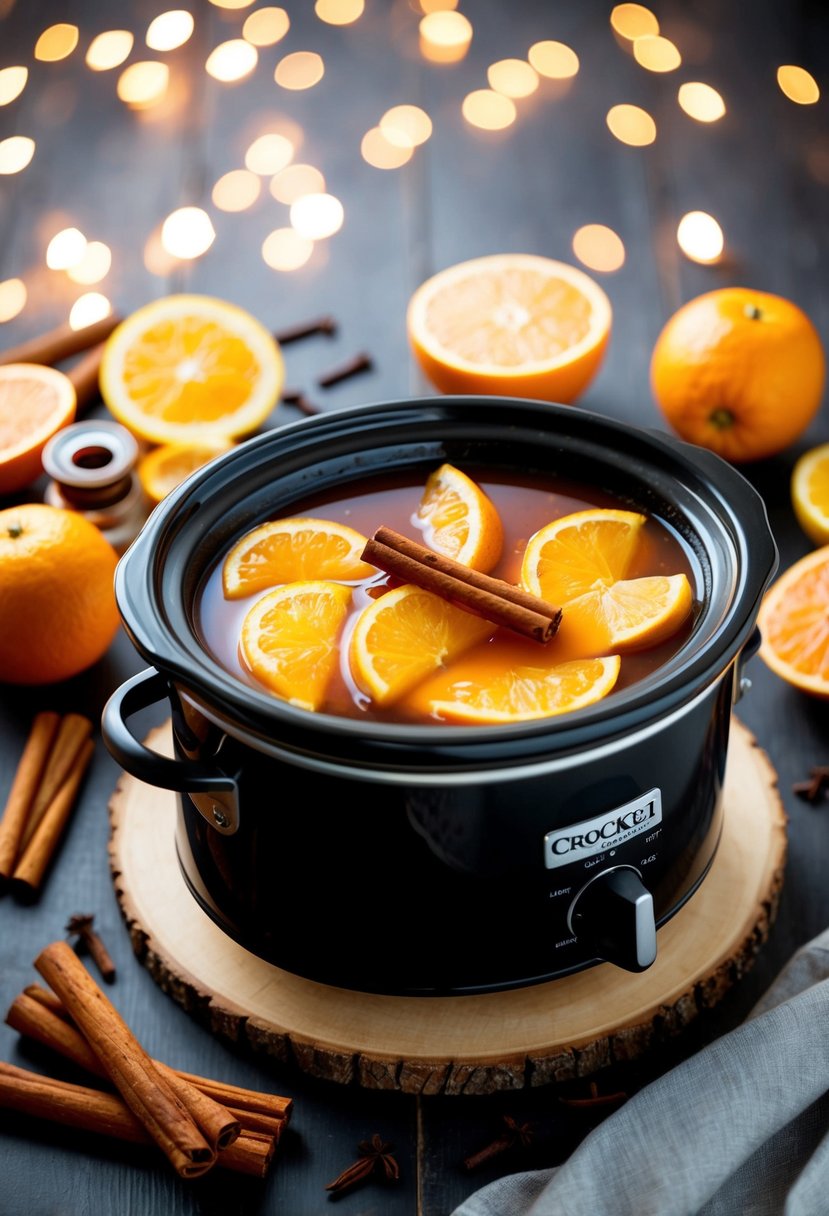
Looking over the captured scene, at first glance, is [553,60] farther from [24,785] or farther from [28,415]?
[24,785]

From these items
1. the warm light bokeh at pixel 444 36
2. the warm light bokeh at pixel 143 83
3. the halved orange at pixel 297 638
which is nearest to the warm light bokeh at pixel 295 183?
the warm light bokeh at pixel 143 83

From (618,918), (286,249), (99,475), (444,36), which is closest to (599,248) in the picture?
(286,249)

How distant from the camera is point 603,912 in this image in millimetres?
1512

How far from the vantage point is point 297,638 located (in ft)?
5.21

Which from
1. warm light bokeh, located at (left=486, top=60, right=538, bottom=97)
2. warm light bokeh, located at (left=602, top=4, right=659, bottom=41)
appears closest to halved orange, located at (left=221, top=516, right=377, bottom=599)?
warm light bokeh, located at (left=486, top=60, right=538, bottom=97)

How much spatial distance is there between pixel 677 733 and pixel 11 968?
0.96 m

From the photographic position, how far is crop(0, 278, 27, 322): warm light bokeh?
114 inches

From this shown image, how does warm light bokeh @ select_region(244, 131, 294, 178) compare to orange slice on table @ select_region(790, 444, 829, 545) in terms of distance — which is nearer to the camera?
orange slice on table @ select_region(790, 444, 829, 545)

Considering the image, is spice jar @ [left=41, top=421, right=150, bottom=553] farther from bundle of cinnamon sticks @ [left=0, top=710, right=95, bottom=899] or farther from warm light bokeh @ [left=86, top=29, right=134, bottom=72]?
warm light bokeh @ [left=86, top=29, right=134, bottom=72]

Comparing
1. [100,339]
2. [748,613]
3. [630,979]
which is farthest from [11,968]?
[100,339]

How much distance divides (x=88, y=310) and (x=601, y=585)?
1680 millimetres

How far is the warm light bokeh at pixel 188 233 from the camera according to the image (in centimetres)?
304

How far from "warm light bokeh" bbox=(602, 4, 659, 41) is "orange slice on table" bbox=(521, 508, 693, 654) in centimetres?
237

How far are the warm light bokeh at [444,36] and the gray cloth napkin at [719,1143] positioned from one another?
9.01 feet
